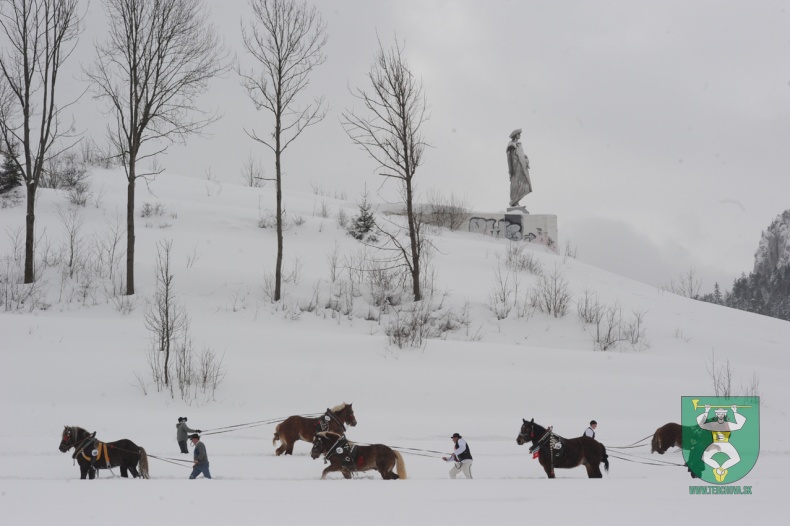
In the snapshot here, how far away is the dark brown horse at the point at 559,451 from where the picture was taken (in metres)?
9.64

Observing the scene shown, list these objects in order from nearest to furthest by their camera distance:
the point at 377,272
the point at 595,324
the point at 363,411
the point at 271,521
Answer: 1. the point at 271,521
2. the point at 363,411
3. the point at 595,324
4. the point at 377,272

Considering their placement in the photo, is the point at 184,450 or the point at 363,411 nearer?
the point at 184,450

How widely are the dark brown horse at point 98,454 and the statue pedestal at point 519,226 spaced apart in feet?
101

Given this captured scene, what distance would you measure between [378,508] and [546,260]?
26.5m

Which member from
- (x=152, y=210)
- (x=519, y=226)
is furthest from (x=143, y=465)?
(x=519, y=226)

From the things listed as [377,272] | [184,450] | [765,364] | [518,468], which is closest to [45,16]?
[377,272]

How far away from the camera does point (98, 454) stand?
354 inches

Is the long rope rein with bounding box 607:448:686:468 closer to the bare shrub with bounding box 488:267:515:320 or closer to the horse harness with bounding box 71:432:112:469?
the horse harness with bounding box 71:432:112:469

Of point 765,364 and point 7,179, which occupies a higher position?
Answer: point 7,179

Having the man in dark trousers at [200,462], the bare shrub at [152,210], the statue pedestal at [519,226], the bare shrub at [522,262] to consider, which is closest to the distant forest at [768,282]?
the statue pedestal at [519,226]

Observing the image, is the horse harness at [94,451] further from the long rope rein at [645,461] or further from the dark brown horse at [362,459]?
the long rope rein at [645,461]

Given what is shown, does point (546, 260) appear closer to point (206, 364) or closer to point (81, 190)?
point (206, 364)

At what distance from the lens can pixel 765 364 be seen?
63.8ft

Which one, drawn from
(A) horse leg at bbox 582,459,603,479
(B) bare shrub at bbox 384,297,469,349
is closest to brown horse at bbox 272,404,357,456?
(A) horse leg at bbox 582,459,603,479
